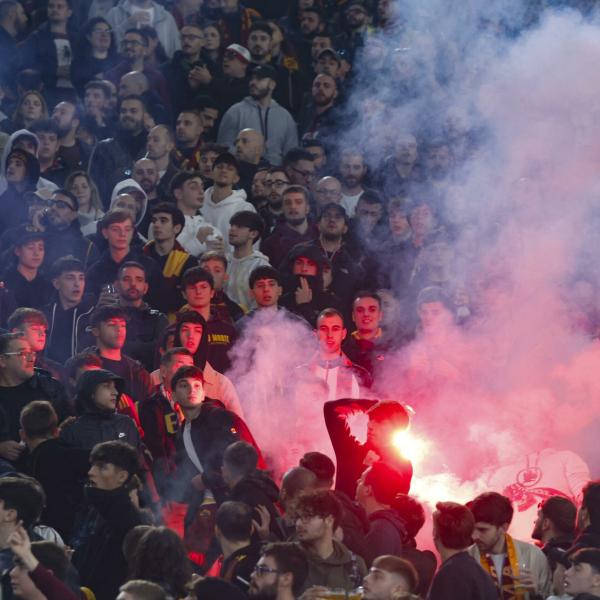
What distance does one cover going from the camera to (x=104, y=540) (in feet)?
24.6

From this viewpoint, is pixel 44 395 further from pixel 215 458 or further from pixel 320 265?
pixel 320 265

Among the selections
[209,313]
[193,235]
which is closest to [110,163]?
[193,235]

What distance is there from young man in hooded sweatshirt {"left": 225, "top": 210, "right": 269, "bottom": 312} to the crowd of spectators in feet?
0.08

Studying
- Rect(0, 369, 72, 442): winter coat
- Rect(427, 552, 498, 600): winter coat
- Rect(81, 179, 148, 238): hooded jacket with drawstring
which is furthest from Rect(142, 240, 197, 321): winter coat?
Rect(427, 552, 498, 600): winter coat

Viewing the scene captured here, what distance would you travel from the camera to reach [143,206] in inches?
480

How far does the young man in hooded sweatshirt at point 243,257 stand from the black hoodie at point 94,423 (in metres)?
2.75

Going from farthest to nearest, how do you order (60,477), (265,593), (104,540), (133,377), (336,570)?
(133,377)
(60,477)
(104,540)
(336,570)
(265,593)

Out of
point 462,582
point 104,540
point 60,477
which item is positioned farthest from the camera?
point 60,477

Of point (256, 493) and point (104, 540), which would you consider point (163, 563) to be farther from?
point (256, 493)

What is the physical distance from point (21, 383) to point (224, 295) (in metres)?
2.36

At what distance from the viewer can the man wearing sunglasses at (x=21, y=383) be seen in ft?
29.6

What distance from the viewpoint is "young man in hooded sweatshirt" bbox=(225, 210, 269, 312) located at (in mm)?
11500

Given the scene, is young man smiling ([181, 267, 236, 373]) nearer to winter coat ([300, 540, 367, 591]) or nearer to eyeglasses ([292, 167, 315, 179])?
eyeglasses ([292, 167, 315, 179])

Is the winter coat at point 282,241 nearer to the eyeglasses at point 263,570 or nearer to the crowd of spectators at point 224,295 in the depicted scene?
the crowd of spectators at point 224,295
